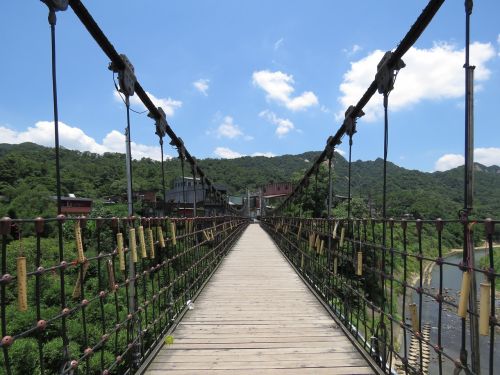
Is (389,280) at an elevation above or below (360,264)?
below

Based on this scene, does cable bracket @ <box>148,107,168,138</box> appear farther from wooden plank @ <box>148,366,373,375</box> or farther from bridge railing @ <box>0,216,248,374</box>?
wooden plank @ <box>148,366,373,375</box>

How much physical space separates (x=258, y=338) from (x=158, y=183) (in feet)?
112

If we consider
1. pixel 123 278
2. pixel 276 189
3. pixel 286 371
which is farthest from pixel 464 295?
pixel 276 189

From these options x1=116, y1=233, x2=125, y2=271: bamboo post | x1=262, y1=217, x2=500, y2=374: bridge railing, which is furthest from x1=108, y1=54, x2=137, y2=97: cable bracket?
x1=262, y1=217, x2=500, y2=374: bridge railing

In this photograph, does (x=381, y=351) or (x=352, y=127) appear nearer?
(x=381, y=351)

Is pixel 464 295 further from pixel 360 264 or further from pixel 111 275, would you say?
pixel 111 275

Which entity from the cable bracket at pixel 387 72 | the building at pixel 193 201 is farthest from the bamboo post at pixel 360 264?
the building at pixel 193 201

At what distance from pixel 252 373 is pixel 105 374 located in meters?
0.73

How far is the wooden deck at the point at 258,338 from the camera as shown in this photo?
7.08 ft

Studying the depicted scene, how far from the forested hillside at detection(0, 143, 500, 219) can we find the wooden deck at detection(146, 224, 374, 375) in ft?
52.3

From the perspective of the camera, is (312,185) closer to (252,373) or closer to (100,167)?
(100,167)

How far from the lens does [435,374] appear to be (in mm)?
14703

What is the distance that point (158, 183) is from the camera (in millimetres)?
35719

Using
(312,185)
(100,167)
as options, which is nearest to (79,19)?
(312,185)
